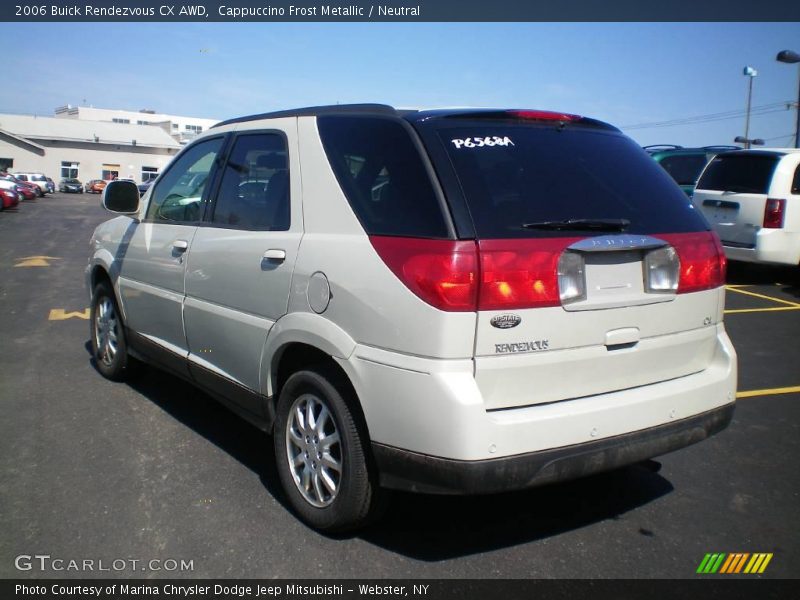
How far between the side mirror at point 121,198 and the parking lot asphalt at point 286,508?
137cm

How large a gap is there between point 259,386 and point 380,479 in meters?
0.98

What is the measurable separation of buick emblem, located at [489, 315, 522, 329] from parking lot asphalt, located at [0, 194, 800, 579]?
106 centimetres

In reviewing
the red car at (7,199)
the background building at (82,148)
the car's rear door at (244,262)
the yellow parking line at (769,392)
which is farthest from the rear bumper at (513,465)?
the background building at (82,148)

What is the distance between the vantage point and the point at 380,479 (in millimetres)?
2756

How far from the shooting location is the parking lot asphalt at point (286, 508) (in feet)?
9.53

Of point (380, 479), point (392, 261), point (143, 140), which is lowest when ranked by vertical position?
point (380, 479)

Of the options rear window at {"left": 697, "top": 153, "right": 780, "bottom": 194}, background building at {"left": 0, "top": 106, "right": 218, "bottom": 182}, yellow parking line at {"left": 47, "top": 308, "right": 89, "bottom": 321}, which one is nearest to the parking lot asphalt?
yellow parking line at {"left": 47, "top": 308, "right": 89, "bottom": 321}

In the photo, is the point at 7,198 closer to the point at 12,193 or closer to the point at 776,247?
the point at 12,193

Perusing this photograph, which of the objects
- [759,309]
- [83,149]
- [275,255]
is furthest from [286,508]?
[83,149]

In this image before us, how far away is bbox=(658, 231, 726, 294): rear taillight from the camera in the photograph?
3.01 m

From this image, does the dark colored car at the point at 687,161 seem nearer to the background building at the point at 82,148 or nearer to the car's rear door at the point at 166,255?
the car's rear door at the point at 166,255

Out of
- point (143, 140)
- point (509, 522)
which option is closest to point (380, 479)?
point (509, 522)

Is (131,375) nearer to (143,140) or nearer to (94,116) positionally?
(143,140)

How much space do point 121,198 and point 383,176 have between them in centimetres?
274
